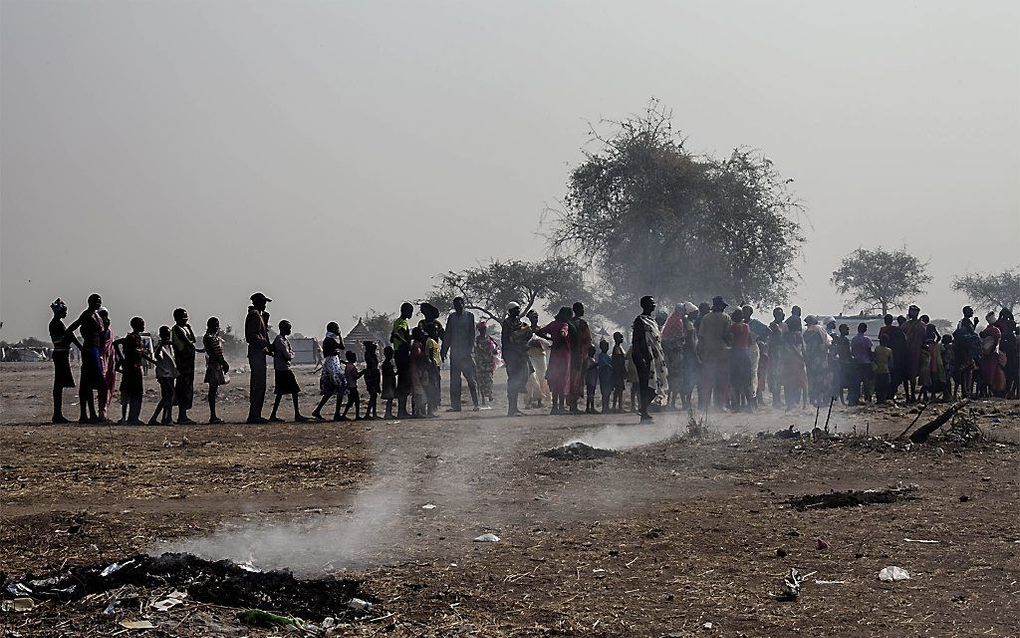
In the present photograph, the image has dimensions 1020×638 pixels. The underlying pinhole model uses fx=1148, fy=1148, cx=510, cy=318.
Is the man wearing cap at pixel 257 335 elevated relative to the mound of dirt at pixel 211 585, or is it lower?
elevated

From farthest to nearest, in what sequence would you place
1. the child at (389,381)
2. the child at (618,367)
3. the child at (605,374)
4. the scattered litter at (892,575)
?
the child at (605,374) < the child at (618,367) < the child at (389,381) < the scattered litter at (892,575)

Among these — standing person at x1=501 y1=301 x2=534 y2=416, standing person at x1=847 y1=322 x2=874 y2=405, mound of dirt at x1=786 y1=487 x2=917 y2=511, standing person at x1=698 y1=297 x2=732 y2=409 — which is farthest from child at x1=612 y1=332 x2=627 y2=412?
mound of dirt at x1=786 y1=487 x2=917 y2=511

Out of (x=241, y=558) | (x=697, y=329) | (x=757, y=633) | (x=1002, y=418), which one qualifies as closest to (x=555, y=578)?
(x=757, y=633)

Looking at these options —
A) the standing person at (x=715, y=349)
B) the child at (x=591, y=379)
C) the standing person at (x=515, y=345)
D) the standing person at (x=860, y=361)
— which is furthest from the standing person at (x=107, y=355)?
the standing person at (x=860, y=361)

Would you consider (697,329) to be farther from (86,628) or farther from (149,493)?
(86,628)

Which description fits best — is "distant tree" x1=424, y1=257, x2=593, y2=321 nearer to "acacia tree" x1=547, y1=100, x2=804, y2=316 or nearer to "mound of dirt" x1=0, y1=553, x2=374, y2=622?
"acacia tree" x1=547, y1=100, x2=804, y2=316

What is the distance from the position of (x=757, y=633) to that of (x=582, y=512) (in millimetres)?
3195

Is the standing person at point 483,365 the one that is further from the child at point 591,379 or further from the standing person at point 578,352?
the standing person at point 578,352

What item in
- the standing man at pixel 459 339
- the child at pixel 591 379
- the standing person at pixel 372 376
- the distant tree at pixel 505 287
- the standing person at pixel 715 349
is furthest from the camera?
the distant tree at pixel 505 287

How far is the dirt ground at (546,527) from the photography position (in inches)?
221

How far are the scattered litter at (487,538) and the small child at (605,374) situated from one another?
1204 cm

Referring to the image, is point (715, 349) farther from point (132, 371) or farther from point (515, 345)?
point (132, 371)

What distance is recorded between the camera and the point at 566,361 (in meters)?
18.4

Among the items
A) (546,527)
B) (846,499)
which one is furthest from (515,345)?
(546,527)
